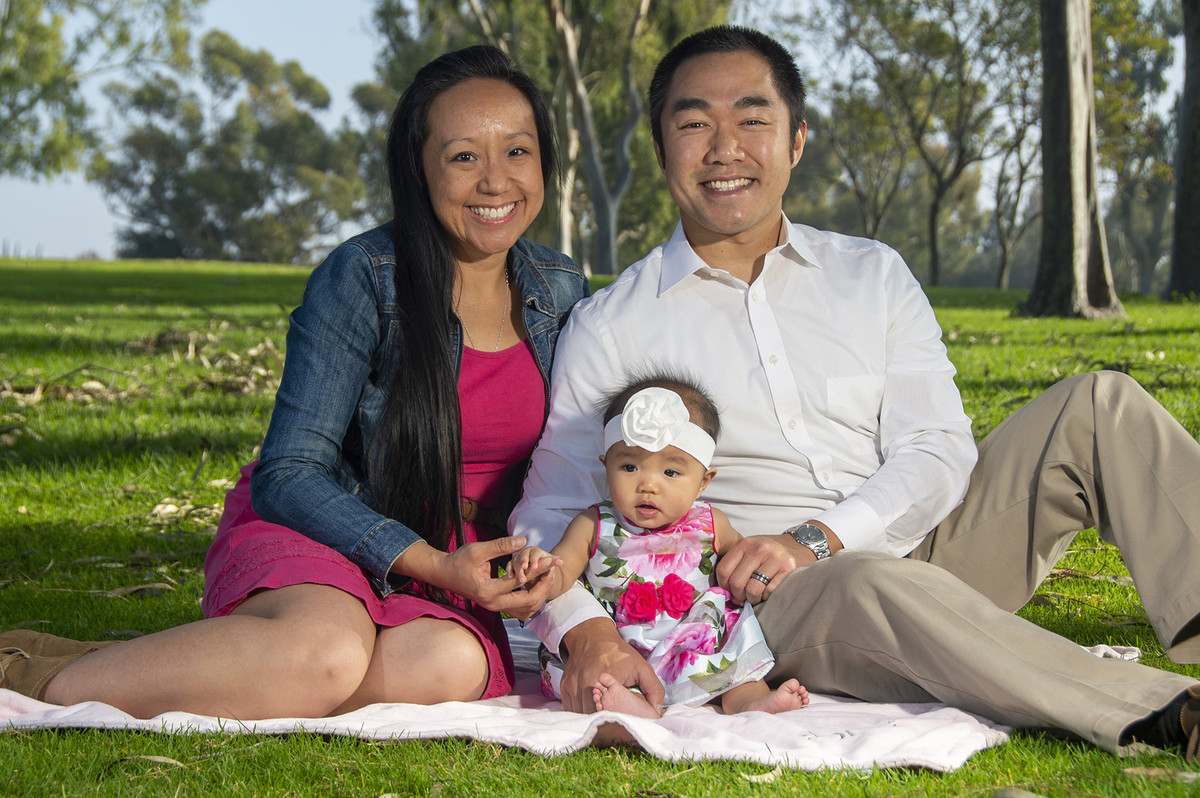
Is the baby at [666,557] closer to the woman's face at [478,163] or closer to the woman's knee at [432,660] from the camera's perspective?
the woman's knee at [432,660]

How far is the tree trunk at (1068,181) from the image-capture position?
14438 mm

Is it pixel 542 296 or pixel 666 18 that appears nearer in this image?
pixel 542 296

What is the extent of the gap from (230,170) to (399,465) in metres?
63.0

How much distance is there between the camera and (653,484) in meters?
3.29

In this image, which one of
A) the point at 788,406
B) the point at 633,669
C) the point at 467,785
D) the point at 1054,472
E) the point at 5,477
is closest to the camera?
the point at 467,785

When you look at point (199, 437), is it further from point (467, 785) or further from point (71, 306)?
point (71, 306)

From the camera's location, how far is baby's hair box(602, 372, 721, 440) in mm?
3453

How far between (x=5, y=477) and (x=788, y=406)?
5199mm

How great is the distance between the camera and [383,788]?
2561 millimetres

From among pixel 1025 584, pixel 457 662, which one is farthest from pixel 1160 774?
pixel 457 662

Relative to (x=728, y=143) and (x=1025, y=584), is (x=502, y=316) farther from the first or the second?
(x=1025, y=584)

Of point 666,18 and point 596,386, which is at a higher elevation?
point 666,18

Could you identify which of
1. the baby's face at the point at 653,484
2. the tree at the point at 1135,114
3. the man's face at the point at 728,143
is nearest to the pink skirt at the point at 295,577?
the baby's face at the point at 653,484

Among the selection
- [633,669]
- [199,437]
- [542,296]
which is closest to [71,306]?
[199,437]
